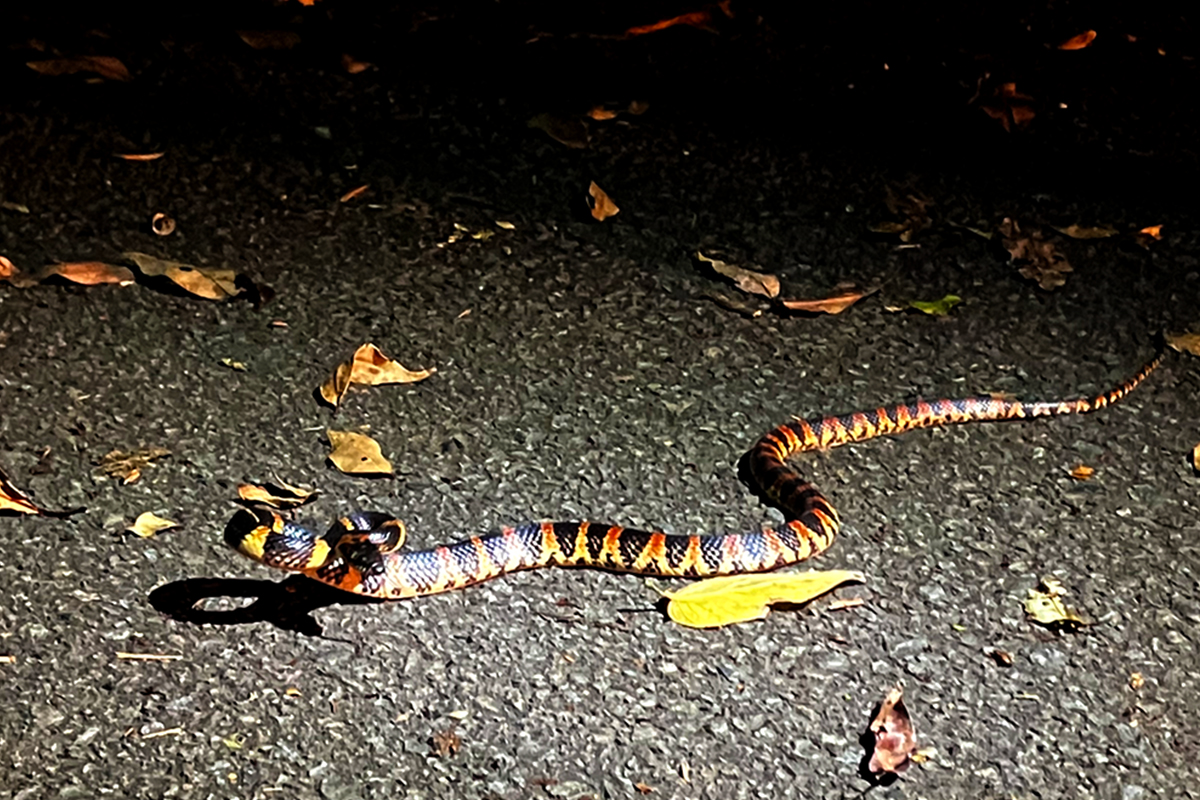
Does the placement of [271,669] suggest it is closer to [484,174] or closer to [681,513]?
[681,513]

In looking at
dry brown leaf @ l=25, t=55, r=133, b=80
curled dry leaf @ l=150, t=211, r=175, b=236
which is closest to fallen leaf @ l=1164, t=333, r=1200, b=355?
curled dry leaf @ l=150, t=211, r=175, b=236

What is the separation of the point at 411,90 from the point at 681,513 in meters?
2.88

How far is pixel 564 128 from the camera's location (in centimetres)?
672

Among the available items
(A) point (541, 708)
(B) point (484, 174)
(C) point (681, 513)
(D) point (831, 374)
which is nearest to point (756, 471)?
(C) point (681, 513)

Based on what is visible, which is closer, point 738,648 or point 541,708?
point 541,708

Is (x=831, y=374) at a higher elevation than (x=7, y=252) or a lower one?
lower

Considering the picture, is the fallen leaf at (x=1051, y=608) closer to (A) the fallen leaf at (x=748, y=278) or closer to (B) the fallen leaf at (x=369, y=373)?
(A) the fallen leaf at (x=748, y=278)

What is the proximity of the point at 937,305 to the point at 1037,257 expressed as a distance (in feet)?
1.98

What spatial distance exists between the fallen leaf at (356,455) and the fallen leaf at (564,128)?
214 cm

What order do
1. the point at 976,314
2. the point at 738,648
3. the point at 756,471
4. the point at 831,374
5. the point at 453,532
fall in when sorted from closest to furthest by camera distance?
the point at 738,648 < the point at 453,532 < the point at 756,471 < the point at 831,374 < the point at 976,314

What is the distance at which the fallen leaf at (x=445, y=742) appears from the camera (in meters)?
3.81

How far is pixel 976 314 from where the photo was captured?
598 cm

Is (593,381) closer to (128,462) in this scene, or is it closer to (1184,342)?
(128,462)

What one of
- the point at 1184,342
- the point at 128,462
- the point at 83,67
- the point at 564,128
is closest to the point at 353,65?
the point at 564,128
